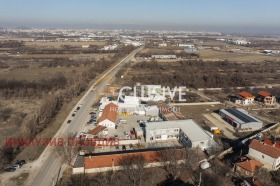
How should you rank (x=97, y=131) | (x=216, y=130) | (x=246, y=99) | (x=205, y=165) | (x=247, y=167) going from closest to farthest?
(x=247, y=167)
(x=205, y=165)
(x=97, y=131)
(x=216, y=130)
(x=246, y=99)

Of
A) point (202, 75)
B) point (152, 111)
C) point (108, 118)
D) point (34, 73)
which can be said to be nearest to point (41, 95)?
point (108, 118)

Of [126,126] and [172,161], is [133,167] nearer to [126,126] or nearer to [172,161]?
[172,161]

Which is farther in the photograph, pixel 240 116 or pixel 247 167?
pixel 240 116

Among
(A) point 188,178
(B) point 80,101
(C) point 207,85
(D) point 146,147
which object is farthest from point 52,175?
(C) point 207,85

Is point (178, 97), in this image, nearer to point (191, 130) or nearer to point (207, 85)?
point (207, 85)

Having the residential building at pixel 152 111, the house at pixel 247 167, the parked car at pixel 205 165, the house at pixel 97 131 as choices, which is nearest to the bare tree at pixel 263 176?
the house at pixel 247 167

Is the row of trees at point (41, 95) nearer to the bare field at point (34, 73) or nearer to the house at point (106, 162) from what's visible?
the bare field at point (34, 73)
